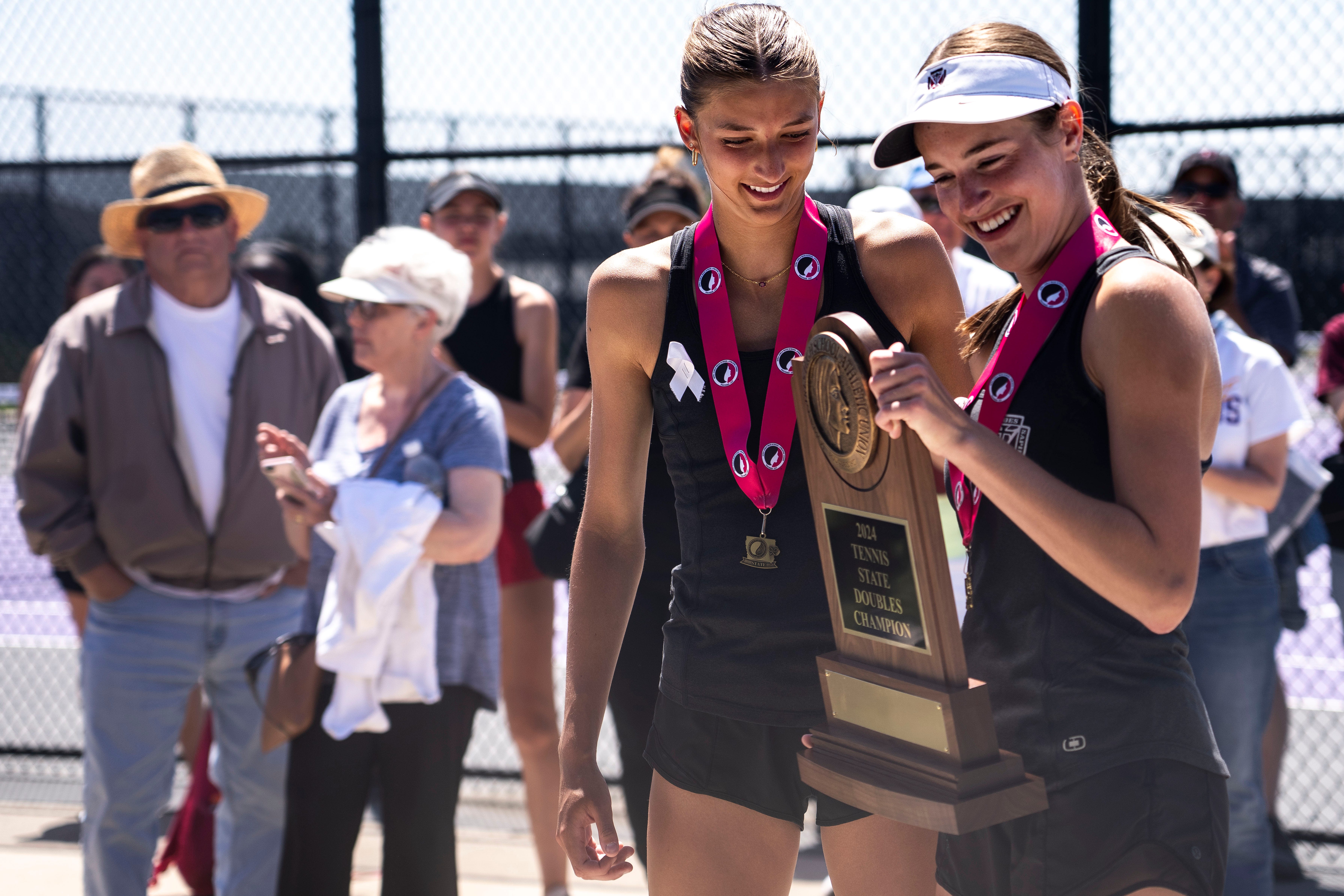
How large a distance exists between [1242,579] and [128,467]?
11.3 ft

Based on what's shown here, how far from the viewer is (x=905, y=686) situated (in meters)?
1.55

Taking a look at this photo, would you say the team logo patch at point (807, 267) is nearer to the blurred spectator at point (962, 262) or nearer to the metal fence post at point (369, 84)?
the blurred spectator at point (962, 262)

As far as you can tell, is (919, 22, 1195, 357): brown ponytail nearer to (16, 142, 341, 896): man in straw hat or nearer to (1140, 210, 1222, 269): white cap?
(1140, 210, 1222, 269): white cap

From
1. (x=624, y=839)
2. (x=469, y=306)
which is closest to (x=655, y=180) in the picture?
(x=469, y=306)

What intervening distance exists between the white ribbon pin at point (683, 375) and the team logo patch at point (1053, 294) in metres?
0.56

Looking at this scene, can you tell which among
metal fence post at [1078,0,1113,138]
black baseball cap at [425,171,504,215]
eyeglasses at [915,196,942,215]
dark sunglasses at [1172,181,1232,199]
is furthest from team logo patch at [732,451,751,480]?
dark sunglasses at [1172,181,1232,199]

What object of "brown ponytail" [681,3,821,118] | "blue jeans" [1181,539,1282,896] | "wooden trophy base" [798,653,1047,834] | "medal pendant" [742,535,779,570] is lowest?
"blue jeans" [1181,539,1282,896]

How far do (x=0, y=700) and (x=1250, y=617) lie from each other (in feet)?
25.6

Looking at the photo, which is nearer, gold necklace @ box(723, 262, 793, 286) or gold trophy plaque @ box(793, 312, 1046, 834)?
gold trophy plaque @ box(793, 312, 1046, 834)

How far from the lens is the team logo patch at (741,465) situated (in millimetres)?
1888

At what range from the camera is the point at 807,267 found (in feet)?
6.30

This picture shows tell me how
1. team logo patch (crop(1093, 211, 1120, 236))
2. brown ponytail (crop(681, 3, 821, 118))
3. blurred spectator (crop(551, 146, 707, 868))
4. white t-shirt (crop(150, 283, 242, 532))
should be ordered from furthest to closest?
white t-shirt (crop(150, 283, 242, 532)) → blurred spectator (crop(551, 146, 707, 868)) → brown ponytail (crop(681, 3, 821, 118)) → team logo patch (crop(1093, 211, 1120, 236))

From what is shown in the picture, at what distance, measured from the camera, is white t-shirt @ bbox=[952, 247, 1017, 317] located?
364cm

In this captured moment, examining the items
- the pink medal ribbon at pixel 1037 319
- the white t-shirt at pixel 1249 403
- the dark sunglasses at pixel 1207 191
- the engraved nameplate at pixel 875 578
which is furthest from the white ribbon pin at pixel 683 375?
the dark sunglasses at pixel 1207 191
